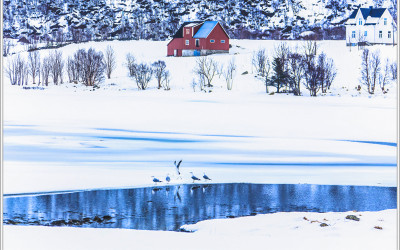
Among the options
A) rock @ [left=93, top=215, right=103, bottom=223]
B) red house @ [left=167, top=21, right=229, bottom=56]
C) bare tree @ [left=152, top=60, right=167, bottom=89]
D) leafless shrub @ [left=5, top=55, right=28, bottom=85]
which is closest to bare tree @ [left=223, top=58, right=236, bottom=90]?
bare tree @ [left=152, top=60, right=167, bottom=89]

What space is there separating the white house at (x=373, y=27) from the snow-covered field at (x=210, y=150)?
85.5ft

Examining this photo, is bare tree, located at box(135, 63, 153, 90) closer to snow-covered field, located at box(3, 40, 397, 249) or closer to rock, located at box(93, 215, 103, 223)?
snow-covered field, located at box(3, 40, 397, 249)

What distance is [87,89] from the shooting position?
158 ft

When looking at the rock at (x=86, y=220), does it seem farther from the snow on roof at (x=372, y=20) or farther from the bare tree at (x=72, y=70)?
the snow on roof at (x=372, y=20)

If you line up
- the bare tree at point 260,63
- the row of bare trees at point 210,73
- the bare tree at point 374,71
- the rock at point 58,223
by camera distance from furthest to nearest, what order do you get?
the bare tree at point 260,63 < the row of bare trees at point 210,73 < the bare tree at point 374,71 < the rock at point 58,223

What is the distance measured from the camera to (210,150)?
1867cm

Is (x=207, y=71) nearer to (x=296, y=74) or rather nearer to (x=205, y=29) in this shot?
(x=296, y=74)

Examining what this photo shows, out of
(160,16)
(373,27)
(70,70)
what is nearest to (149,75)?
(70,70)

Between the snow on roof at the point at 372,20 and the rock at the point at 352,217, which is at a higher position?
the snow on roof at the point at 372,20

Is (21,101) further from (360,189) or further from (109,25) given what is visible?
(109,25)

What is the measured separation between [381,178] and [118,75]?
149ft

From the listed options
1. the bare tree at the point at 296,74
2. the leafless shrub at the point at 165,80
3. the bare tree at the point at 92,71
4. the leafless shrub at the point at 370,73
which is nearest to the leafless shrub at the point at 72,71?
the bare tree at the point at 92,71

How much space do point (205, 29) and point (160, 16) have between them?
5168cm

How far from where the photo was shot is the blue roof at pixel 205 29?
2539 inches
